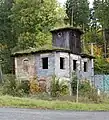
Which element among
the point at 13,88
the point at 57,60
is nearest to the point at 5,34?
the point at 57,60

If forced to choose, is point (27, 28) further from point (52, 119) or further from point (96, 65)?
point (52, 119)

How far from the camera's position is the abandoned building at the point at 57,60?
148 ft

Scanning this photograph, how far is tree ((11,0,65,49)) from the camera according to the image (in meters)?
62.9

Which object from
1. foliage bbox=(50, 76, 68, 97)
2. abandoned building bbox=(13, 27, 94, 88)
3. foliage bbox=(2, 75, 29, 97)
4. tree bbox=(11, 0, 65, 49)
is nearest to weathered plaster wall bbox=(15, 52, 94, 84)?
abandoned building bbox=(13, 27, 94, 88)

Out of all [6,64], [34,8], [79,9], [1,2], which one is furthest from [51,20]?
[79,9]

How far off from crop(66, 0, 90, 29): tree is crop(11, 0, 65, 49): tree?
76.7ft

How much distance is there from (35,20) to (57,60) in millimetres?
20983

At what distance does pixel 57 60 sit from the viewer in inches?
1770

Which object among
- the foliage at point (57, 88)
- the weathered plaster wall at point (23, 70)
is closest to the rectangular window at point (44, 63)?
the weathered plaster wall at point (23, 70)

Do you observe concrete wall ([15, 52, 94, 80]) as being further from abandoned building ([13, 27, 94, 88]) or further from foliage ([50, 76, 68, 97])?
foliage ([50, 76, 68, 97])

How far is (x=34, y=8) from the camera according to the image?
6512 centimetres

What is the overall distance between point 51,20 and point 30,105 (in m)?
41.1

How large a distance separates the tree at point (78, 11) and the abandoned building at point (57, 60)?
38.3 m

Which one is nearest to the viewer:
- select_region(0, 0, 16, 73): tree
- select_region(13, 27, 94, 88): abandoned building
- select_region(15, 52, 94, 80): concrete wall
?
select_region(15, 52, 94, 80): concrete wall
